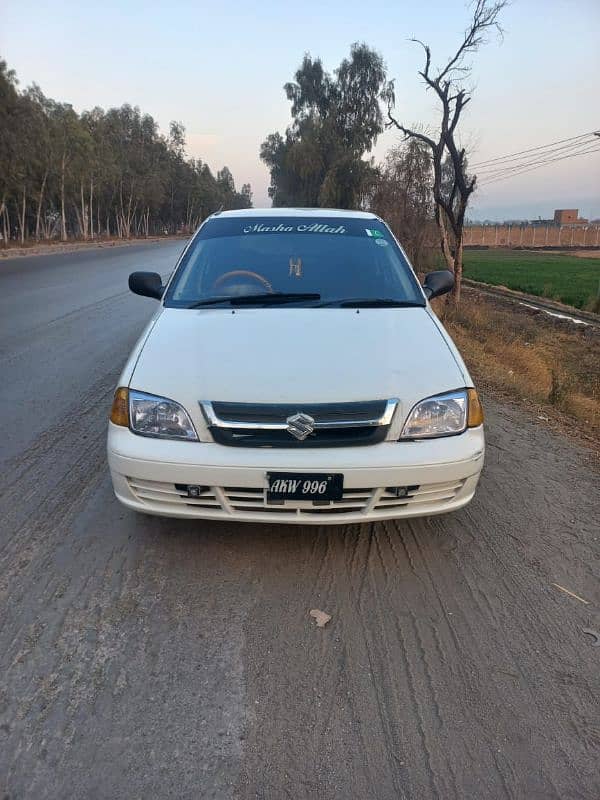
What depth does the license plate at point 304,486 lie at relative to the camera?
2641 millimetres

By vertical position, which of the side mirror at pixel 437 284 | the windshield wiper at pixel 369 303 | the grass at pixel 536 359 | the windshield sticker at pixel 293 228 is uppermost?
the windshield sticker at pixel 293 228

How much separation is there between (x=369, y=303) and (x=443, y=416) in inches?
44.6

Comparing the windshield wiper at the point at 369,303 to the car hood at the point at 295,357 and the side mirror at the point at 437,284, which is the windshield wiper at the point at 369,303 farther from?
the side mirror at the point at 437,284

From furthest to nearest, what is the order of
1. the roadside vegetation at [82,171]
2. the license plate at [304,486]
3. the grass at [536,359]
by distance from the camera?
the roadside vegetation at [82,171] < the grass at [536,359] < the license plate at [304,486]

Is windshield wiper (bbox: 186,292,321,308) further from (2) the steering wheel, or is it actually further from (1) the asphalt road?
(1) the asphalt road

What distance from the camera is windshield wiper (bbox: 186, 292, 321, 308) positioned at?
3.73 meters

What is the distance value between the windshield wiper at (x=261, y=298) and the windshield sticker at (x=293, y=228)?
782 millimetres

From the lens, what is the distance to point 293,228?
4.42 meters

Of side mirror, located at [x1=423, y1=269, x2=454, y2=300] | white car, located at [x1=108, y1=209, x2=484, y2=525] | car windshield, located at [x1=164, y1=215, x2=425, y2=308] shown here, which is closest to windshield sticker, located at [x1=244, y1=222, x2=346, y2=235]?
car windshield, located at [x1=164, y1=215, x2=425, y2=308]

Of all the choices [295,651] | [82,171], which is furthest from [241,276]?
[82,171]

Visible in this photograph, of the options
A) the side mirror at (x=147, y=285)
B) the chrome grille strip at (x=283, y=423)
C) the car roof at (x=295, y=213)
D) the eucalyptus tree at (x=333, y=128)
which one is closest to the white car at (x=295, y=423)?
the chrome grille strip at (x=283, y=423)

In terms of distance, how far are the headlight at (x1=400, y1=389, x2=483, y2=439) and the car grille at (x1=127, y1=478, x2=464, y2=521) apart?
9.8 inches

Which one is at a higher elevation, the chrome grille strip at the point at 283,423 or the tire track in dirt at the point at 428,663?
the chrome grille strip at the point at 283,423

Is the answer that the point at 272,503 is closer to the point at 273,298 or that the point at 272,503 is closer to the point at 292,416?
the point at 292,416
